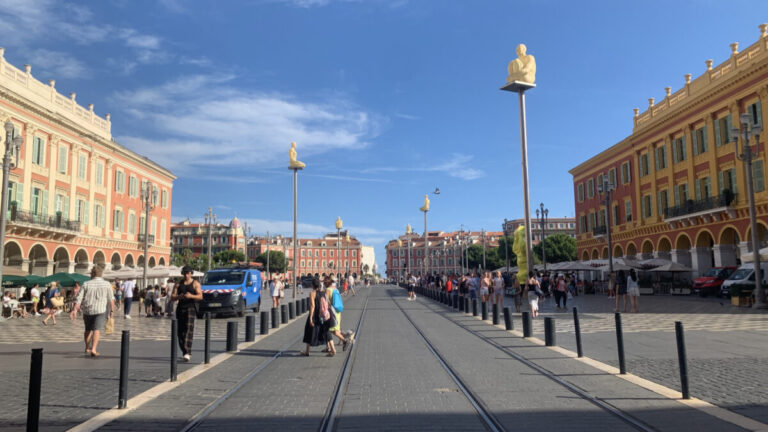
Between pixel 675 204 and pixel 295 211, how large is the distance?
88.7 feet

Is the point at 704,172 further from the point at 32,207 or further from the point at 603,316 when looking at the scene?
the point at 32,207

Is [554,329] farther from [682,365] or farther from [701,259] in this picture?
[701,259]

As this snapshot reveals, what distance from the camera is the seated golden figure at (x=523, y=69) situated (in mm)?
23484

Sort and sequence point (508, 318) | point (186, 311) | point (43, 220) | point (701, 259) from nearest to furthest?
point (186, 311), point (508, 318), point (43, 220), point (701, 259)

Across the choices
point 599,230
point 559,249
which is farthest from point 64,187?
point 559,249

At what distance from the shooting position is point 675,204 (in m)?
41.0

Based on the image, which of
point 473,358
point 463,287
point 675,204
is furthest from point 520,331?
point 675,204

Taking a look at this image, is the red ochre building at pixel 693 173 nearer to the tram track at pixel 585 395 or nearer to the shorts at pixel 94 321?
the tram track at pixel 585 395

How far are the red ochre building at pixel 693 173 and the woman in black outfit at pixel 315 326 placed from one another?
26.1 meters

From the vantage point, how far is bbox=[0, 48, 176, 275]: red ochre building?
3356cm

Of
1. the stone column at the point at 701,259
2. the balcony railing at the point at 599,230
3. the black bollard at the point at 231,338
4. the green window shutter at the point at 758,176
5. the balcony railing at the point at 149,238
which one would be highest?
the green window shutter at the point at 758,176

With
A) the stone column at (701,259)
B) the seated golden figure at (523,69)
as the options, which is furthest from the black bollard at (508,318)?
the stone column at (701,259)

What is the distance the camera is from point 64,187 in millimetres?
38594

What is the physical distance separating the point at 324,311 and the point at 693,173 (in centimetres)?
3524
